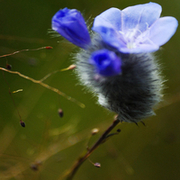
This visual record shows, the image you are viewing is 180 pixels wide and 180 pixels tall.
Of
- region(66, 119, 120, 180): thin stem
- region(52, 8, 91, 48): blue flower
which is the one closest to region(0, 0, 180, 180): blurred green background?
region(66, 119, 120, 180): thin stem

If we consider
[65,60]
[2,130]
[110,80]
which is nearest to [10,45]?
[65,60]

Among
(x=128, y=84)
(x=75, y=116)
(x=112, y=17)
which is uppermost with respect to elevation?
(x=112, y=17)

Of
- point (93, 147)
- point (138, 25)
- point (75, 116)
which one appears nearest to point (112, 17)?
point (138, 25)

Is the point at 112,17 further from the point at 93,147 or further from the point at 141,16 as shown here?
the point at 93,147

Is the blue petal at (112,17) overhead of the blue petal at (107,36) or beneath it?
overhead

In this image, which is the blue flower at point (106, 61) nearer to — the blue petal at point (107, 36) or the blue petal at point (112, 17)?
the blue petal at point (107, 36)

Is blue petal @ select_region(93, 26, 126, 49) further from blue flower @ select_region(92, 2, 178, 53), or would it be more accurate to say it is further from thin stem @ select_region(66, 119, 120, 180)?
thin stem @ select_region(66, 119, 120, 180)

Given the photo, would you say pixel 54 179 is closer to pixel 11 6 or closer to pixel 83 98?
pixel 83 98

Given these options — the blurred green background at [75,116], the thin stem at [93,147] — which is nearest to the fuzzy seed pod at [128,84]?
the thin stem at [93,147]
